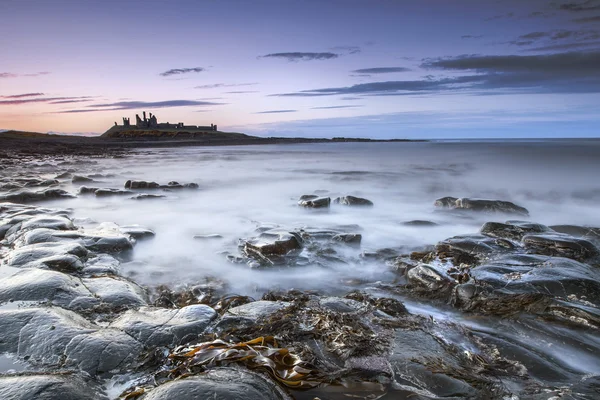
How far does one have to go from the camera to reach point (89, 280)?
12.2 ft

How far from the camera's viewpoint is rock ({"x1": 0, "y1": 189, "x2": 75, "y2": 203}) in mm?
8930

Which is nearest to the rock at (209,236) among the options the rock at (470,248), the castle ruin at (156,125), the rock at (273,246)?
the rock at (273,246)

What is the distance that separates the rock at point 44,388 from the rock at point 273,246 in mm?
3171

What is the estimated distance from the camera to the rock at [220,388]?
1774 mm

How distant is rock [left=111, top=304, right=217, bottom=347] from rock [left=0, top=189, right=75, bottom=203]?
26.4ft

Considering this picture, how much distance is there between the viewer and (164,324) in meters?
2.79

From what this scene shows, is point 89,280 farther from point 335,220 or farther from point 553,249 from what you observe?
point 553,249

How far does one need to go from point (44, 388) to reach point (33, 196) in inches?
373

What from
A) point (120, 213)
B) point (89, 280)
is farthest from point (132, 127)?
point (89, 280)

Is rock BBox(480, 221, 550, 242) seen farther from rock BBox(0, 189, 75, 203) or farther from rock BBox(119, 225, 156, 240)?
rock BBox(0, 189, 75, 203)

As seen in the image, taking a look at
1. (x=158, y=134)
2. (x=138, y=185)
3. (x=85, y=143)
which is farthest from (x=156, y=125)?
(x=138, y=185)

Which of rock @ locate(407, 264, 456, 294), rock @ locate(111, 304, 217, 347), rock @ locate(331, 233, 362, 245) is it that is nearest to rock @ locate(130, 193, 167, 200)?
rock @ locate(331, 233, 362, 245)

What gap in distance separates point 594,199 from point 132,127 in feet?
264

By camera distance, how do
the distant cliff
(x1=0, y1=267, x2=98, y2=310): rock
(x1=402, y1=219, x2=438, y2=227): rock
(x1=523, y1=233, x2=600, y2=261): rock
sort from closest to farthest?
(x1=0, y1=267, x2=98, y2=310): rock, (x1=523, y1=233, x2=600, y2=261): rock, (x1=402, y1=219, x2=438, y2=227): rock, the distant cliff
